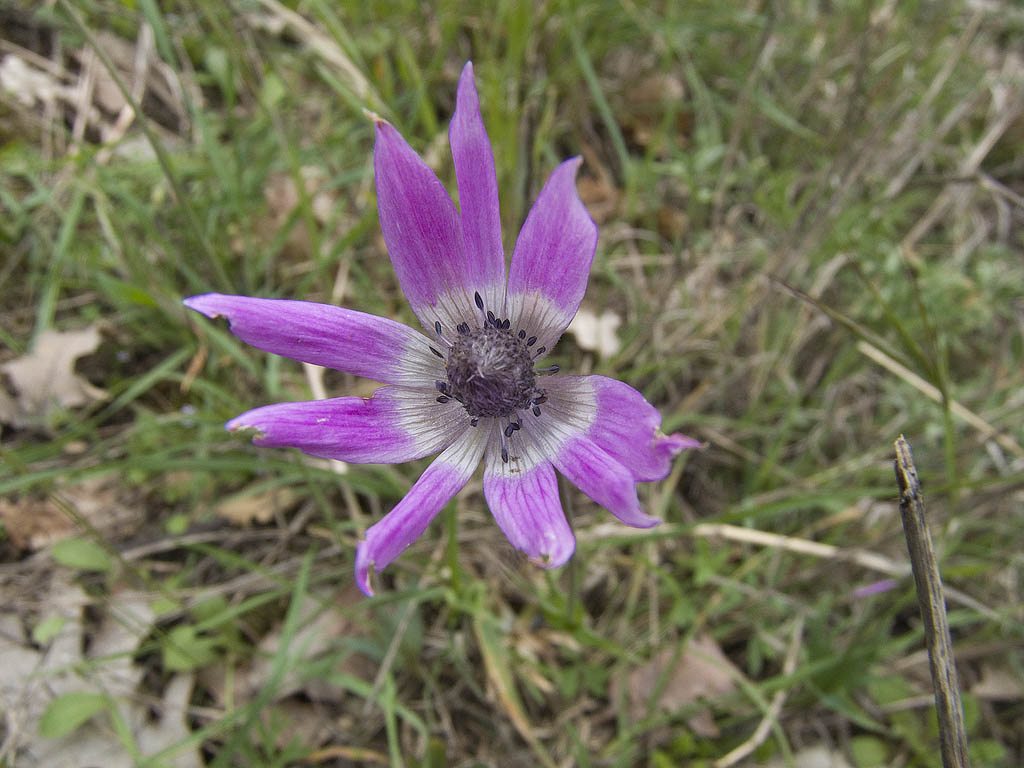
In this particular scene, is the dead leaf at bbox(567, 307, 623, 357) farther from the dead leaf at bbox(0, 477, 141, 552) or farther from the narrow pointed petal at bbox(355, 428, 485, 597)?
the dead leaf at bbox(0, 477, 141, 552)

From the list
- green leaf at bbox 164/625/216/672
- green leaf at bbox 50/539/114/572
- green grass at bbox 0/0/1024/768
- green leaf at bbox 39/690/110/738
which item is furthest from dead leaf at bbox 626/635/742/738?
green leaf at bbox 50/539/114/572

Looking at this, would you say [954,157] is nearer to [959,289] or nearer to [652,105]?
[959,289]

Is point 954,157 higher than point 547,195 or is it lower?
lower

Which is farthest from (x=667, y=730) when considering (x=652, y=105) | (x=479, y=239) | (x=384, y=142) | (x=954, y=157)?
(x=954, y=157)

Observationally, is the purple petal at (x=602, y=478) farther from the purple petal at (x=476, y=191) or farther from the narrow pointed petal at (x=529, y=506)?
the purple petal at (x=476, y=191)

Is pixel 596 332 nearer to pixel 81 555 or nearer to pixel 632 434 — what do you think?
pixel 632 434
